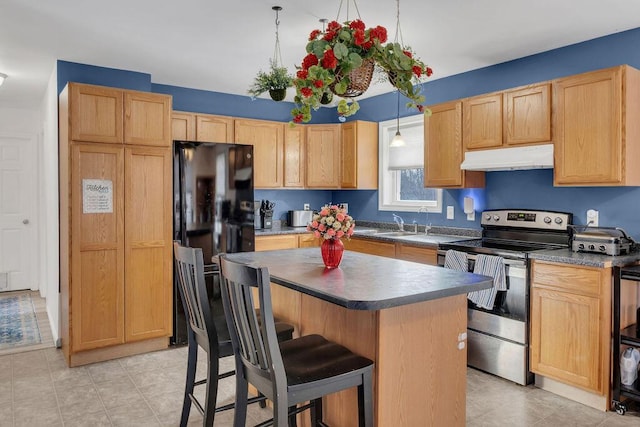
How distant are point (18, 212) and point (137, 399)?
4.54 m

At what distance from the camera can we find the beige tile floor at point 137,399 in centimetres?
273

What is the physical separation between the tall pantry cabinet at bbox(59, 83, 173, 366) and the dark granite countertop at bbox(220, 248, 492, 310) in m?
1.51

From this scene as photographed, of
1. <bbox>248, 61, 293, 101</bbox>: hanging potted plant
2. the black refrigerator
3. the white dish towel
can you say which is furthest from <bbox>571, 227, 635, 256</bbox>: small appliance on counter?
the black refrigerator

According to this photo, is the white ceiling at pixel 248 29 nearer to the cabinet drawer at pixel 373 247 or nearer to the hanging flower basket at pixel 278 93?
the hanging flower basket at pixel 278 93

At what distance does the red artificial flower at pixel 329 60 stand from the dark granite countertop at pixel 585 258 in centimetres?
200

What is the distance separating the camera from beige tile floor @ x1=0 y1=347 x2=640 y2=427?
273cm

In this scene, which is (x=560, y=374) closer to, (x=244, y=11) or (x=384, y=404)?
(x=384, y=404)

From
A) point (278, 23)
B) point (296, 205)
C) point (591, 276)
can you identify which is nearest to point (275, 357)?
point (591, 276)

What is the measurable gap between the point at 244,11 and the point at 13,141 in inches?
190

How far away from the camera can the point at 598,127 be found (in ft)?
10.2

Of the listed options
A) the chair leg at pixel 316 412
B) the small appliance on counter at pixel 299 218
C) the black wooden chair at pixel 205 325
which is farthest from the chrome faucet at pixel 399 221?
the chair leg at pixel 316 412

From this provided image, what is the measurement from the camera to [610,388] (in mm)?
2824

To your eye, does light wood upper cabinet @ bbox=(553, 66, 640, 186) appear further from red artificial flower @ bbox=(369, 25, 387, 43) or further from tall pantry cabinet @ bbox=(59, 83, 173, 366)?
tall pantry cabinet @ bbox=(59, 83, 173, 366)

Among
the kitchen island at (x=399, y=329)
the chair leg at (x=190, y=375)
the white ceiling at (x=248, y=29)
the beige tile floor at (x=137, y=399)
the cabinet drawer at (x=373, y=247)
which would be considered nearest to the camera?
the kitchen island at (x=399, y=329)
